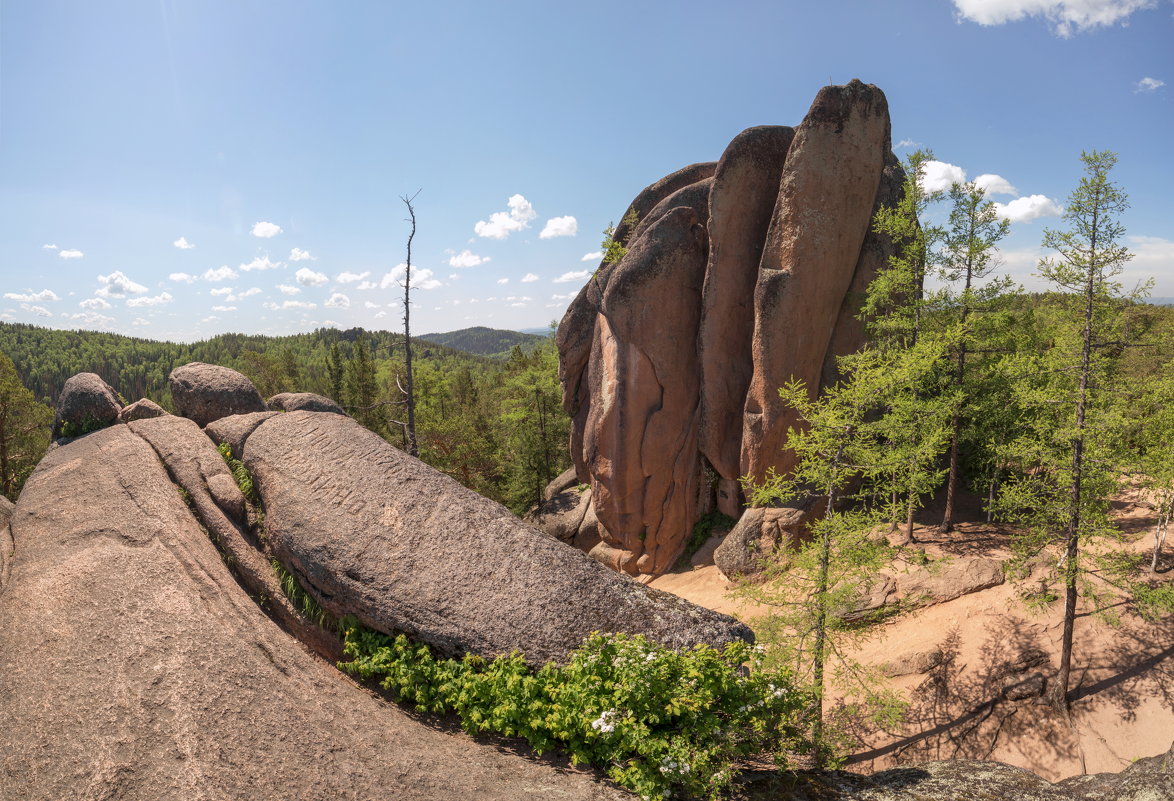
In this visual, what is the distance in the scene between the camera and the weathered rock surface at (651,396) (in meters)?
18.6

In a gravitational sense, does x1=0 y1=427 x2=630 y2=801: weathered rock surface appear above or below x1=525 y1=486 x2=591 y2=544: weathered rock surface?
above

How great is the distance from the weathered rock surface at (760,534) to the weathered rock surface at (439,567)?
9.63m

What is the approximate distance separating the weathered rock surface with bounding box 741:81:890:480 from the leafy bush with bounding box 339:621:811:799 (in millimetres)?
10644

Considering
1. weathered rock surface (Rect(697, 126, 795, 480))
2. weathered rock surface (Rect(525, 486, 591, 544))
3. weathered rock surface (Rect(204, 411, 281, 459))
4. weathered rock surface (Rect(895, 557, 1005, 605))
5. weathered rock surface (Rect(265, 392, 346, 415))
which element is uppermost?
weathered rock surface (Rect(697, 126, 795, 480))

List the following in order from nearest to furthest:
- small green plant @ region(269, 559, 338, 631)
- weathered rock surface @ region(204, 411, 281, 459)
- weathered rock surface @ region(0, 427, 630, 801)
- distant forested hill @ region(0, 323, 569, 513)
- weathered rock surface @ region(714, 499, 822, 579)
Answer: weathered rock surface @ region(0, 427, 630, 801) < small green plant @ region(269, 559, 338, 631) < weathered rock surface @ region(204, 411, 281, 459) < weathered rock surface @ region(714, 499, 822, 579) < distant forested hill @ region(0, 323, 569, 513)

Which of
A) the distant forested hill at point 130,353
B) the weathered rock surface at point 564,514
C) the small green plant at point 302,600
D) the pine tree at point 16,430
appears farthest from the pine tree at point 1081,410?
the distant forested hill at point 130,353

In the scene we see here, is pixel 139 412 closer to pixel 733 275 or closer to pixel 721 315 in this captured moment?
pixel 721 315

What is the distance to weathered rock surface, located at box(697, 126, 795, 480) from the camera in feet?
55.9

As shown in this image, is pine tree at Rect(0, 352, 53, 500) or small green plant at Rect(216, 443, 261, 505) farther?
pine tree at Rect(0, 352, 53, 500)

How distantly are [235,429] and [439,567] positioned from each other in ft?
20.2

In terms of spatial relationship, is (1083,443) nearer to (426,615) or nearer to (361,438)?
(426,615)

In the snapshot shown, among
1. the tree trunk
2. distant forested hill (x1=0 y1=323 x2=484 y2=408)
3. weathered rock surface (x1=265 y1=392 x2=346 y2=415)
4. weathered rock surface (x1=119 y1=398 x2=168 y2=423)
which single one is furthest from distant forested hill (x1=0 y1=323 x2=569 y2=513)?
distant forested hill (x1=0 y1=323 x2=484 y2=408)

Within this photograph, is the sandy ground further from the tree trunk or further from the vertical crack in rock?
the vertical crack in rock

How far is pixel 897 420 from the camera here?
9969mm
